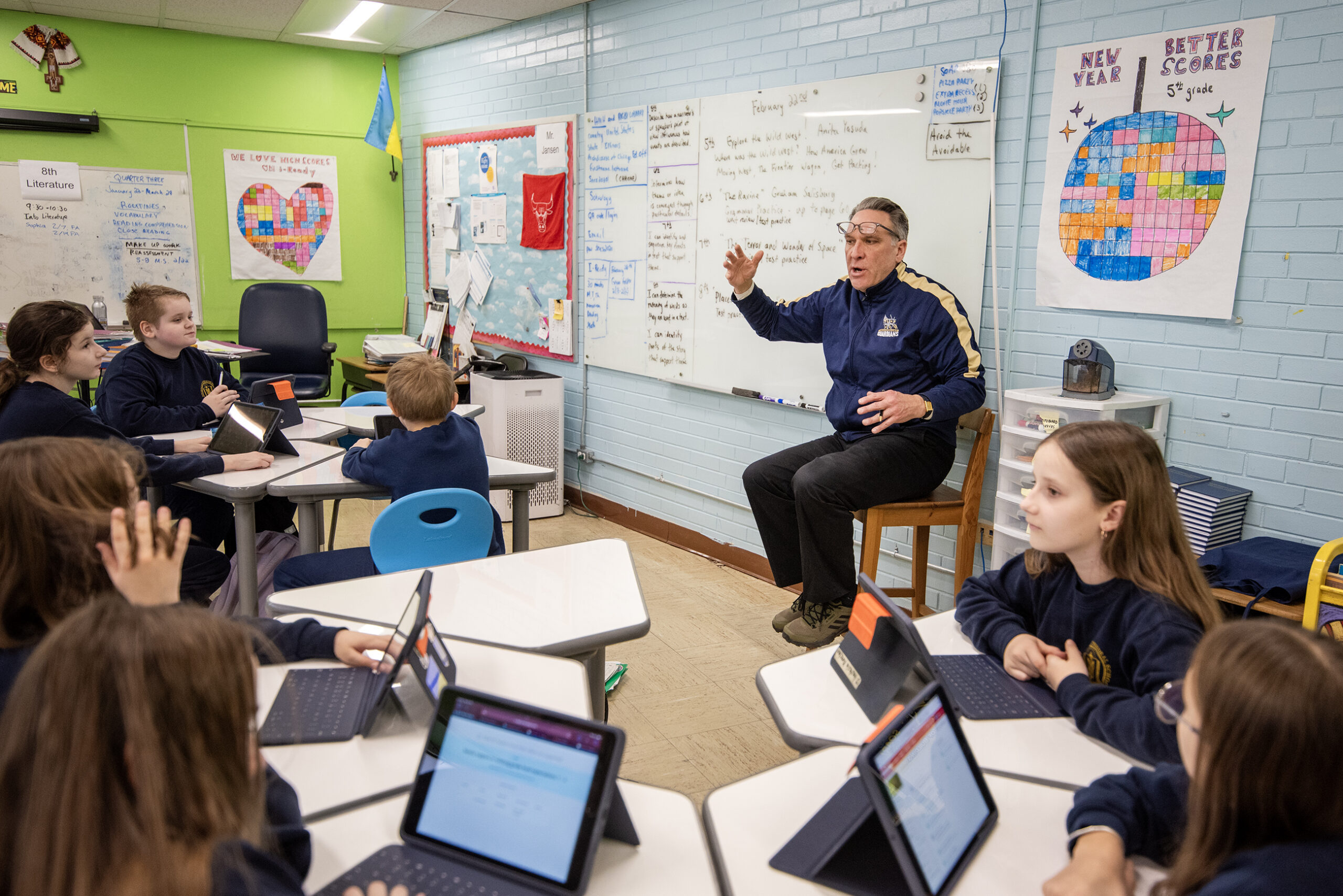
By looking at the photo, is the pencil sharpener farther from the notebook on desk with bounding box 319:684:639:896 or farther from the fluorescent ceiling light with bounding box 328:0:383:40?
the fluorescent ceiling light with bounding box 328:0:383:40

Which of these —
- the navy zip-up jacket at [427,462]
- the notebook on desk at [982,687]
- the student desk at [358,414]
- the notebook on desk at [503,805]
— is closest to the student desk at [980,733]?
the notebook on desk at [982,687]

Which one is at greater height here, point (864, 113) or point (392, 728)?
point (864, 113)

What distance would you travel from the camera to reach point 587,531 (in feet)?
15.9

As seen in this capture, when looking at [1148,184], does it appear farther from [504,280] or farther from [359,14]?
[359,14]

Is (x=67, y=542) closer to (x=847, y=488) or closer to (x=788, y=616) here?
(x=847, y=488)

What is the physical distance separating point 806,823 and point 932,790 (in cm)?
19

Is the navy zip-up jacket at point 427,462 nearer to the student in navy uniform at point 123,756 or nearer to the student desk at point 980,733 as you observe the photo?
the student desk at point 980,733

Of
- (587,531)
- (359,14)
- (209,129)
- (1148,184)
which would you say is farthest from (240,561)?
(209,129)

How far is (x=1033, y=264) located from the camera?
2992mm

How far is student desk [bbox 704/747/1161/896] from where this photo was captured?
1.08 m

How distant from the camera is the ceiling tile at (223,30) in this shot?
225 inches

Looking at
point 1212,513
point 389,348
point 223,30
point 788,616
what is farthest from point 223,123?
point 1212,513

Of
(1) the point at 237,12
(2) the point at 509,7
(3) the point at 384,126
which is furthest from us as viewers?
(3) the point at 384,126

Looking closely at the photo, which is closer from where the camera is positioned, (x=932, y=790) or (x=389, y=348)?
(x=932, y=790)
